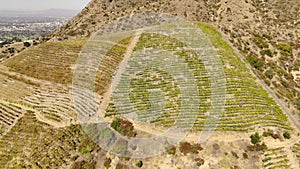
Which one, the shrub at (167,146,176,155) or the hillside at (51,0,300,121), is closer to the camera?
the shrub at (167,146,176,155)

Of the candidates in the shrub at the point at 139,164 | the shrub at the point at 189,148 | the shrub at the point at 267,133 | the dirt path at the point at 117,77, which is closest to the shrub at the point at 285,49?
the shrub at the point at 267,133

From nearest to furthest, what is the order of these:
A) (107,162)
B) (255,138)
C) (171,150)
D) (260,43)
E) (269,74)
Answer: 1. (107,162)
2. (171,150)
3. (255,138)
4. (269,74)
5. (260,43)

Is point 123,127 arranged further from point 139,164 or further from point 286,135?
point 286,135

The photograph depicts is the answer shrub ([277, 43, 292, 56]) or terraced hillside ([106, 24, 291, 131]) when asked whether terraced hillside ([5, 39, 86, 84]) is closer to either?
terraced hillside ([106, 24, 291, 131])

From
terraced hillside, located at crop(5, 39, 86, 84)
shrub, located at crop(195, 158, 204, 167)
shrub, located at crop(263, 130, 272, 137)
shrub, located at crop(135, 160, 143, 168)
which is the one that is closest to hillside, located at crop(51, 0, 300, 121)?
shrub, located at crop(263, 130, 272, 137)

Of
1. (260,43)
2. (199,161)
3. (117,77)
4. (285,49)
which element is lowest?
(199,161)

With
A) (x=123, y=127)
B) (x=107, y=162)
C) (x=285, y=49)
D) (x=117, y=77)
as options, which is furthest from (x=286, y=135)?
(x=285, y=49)

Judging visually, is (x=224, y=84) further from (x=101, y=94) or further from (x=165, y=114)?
(x=101, y=94)

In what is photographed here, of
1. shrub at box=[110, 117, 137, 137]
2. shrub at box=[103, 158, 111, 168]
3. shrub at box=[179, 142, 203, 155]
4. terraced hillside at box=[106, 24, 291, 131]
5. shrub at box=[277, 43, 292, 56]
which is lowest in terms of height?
shrub at box=[103, 158, 111, 168]

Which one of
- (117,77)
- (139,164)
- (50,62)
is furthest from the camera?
(50,62)
